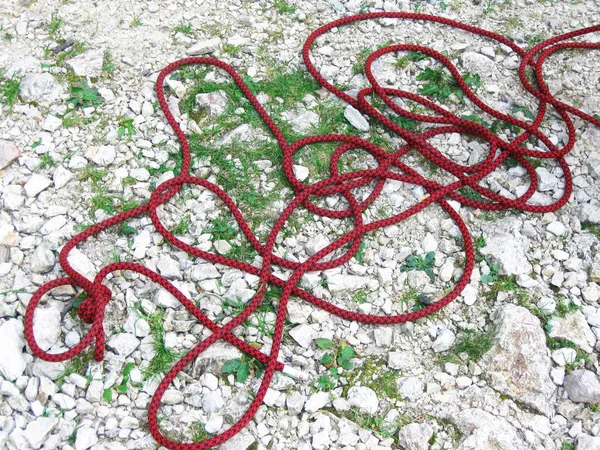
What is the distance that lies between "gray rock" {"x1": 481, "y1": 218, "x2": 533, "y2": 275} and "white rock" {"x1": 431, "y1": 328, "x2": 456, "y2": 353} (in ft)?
1.54

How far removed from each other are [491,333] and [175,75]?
2.38m

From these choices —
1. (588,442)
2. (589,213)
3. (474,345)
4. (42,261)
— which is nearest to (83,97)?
(42,261)

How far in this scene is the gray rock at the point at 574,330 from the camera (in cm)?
291

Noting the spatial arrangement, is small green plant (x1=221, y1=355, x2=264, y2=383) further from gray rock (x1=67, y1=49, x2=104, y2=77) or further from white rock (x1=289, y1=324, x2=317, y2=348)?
gray rock (x1=67, y1=49, x2=104, y2=77)

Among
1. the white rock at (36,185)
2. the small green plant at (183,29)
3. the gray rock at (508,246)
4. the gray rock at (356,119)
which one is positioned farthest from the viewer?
the small green plant at (183,29)

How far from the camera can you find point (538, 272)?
3182 mm

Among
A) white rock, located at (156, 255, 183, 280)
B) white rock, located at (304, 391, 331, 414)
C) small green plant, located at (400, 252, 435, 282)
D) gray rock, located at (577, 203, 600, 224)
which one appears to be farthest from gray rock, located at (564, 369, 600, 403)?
white rock, located at (156, 255, 183, 280)

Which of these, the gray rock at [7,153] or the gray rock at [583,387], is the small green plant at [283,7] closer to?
the gray rock at [7,153]

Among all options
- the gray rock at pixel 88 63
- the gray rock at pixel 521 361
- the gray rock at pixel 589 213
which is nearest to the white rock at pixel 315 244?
the gray rock at pixel 521 361

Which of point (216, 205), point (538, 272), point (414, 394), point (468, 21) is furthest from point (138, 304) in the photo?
point (468, 21)

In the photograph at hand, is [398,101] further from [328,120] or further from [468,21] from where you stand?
[468,21]

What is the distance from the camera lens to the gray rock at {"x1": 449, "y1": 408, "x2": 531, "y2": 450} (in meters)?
2.63

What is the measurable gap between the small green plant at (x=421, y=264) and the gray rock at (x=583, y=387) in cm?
77

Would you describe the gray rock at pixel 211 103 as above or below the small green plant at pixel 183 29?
below
